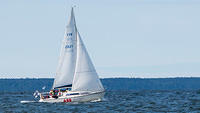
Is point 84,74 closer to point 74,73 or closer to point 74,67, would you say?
point 74,73

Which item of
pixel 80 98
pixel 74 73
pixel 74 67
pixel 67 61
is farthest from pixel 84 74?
pixel 80 98

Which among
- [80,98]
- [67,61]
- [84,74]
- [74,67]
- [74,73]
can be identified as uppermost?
[67,61]

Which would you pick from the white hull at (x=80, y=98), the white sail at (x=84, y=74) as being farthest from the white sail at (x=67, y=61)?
the white hull at (x=80, y=98)

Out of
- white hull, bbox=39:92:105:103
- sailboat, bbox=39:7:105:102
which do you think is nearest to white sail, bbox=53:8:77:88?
sailboat, bbox=39:7:105:102

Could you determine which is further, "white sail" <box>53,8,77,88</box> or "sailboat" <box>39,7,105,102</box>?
"white sail" <box>53,8,77,88</box>

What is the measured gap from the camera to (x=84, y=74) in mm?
78375

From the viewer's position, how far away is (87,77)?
78.2 m

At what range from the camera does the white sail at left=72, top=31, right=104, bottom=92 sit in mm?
78125

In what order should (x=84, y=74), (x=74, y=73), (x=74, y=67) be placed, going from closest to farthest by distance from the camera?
1. (x=84, y=74)
2. (x=74, y=73)
3. (x=74, y=67)

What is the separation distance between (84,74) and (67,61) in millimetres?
2803

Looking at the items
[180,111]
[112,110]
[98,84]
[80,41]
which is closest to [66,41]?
[80,41]

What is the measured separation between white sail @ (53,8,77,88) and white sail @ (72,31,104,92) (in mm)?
805

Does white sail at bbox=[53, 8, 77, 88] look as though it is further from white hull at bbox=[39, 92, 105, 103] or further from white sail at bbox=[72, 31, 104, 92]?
white hull at bbox=[39, 92, 105, 103]

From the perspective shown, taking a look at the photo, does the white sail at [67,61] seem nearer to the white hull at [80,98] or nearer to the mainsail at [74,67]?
the mainsail at [74,67]
